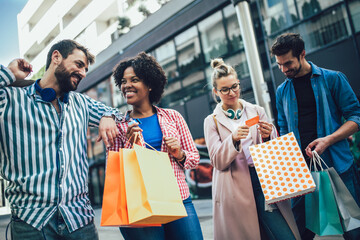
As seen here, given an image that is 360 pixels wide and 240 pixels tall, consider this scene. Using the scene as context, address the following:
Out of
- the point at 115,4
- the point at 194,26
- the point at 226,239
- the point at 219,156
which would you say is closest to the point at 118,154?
the point at 219,156

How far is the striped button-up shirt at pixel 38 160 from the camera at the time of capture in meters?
1.54

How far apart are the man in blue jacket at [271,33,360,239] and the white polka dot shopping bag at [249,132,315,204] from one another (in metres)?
0.27

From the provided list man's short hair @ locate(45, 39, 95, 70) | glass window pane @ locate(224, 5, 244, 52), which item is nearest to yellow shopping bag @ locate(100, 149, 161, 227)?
man's short hair @ locate(45, 39, 95, 70)

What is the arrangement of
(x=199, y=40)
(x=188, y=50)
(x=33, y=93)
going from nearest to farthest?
1. (x=33, y=93)
2. (x=199, y=40)
3. (x=188, y=50)

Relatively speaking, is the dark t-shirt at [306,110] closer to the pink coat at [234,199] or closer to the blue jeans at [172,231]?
the pink coat at [234,199]

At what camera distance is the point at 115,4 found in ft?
53.0

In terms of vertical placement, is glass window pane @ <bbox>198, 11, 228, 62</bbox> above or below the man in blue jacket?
above

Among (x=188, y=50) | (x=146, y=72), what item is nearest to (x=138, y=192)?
(x=146, y=72)

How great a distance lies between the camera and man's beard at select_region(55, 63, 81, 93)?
185cm

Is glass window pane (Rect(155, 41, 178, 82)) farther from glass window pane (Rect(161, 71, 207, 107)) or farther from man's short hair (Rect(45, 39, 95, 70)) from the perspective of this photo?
man's short hair (Rect(45, 39, 95, 70))

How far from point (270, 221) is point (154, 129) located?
3.70ft

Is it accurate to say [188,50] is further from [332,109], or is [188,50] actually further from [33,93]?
[33,93]

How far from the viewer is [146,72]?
2.29m

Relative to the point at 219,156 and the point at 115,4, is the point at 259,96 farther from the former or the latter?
the point at 115,4
